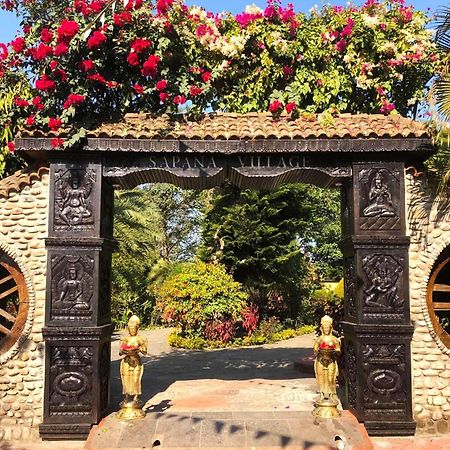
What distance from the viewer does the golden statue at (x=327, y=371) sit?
683 cm

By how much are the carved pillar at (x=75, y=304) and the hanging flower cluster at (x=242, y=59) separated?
119 centimetres

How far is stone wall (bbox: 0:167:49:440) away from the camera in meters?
6.77

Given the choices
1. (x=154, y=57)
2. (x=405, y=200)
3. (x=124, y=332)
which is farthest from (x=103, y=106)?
(x=124, y=332)

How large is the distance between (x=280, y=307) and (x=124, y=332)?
690cm

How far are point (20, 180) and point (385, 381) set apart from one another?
6086mm

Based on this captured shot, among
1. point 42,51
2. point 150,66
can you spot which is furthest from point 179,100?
point 42,51

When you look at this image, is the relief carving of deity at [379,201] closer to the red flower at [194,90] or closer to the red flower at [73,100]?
the red flower at [194,90]

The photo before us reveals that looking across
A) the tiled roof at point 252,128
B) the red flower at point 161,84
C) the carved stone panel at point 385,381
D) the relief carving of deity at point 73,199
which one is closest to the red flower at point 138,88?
the red flower at point 161,84

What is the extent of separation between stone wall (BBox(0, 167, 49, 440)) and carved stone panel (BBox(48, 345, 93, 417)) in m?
0.23

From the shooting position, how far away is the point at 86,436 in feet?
21.7

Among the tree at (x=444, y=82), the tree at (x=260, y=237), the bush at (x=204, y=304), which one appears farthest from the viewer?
the tree at (x=260, y=237)

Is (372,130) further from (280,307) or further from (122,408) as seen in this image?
(280,307)

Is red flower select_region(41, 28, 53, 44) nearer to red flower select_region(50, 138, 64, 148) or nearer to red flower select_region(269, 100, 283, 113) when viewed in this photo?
red flower select_region(50, 138, 64, 148)

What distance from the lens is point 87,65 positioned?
7.07 metres
